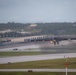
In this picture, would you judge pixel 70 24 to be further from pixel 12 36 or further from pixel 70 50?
pixel 12 36

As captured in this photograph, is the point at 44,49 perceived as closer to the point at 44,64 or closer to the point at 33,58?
the point at 33,58

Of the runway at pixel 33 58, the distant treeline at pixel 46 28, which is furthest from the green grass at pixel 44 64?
the distant treeline at pixel 46 28

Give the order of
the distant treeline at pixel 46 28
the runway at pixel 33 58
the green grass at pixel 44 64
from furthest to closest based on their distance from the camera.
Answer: the distant treeline at pixel 46 28
the runway at pixel 33 58
the green grass at pixel 44 64

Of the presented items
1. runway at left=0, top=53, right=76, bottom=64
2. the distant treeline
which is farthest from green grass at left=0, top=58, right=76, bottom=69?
the distant treeline

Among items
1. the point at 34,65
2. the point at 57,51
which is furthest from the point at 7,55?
the point at 57,51

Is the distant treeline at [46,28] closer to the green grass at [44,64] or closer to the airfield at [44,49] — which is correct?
the airfield at [44,49]

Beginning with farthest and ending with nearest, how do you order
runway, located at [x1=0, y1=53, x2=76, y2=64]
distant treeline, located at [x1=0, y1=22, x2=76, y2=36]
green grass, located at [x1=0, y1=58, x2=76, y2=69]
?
distant treeline, located at [x1=0, y1=22, x2=76, y2=36] → runway, located at [x1=0, y1=53, x2=76, y2=64] → green grass, located at [x1=0, y1=58, x2=76, y2=69]

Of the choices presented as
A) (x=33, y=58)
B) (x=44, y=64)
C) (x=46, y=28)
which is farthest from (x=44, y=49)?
(x=46, y=28)

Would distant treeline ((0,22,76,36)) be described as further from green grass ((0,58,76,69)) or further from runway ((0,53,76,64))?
green grass ((0,58,76,69))
